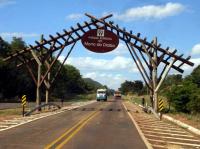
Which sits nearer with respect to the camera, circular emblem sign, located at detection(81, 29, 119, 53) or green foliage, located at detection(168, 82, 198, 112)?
circular emblem sign, located at detection(81, 29, 119, 53)

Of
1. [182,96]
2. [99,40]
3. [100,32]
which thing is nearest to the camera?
[100,32]

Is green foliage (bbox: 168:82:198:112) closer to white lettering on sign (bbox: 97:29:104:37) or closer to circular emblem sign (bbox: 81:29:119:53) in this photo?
circular emblem sign (bbox: 81:29:119:53)

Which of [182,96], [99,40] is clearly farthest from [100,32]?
[182,96]

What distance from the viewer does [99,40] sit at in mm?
40812

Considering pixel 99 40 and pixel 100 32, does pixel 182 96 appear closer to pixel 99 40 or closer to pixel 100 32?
pixel 99 40

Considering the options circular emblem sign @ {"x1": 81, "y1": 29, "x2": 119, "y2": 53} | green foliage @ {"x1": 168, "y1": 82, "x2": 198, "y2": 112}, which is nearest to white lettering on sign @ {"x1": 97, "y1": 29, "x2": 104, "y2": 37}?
circular emblem sign @ {"x1": 81, "y1": 29, "x2": 119, "y2": 53}

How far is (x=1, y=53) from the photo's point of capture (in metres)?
84.8

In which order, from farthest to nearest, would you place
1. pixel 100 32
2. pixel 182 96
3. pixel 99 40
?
1. pixel 182 96
2. pixel 99 40
3. pixel 100 32

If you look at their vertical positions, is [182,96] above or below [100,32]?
below

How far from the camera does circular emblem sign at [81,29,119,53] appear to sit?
4069 cm

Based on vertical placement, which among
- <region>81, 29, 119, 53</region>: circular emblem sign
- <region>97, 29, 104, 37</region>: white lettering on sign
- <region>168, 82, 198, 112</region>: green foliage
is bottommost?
<region>168, 82, 198, 112</region>: green foliage

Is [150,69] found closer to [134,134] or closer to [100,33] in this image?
[100,33]

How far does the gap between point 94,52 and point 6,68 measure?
40.3 m


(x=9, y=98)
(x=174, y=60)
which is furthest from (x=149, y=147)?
(x=9, y=98)
